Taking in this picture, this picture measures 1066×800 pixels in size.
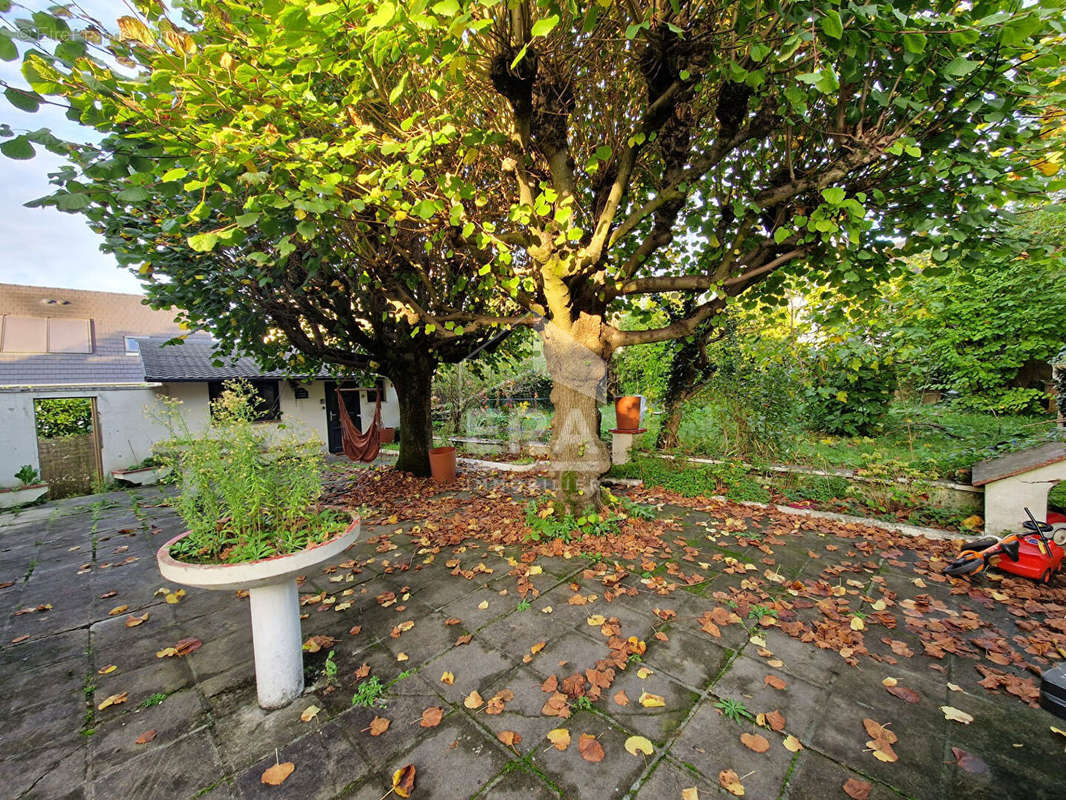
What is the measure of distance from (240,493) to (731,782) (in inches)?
104

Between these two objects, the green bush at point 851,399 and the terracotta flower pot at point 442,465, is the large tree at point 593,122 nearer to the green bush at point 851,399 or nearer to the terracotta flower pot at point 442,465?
the terracotta flower pot at point 442,465

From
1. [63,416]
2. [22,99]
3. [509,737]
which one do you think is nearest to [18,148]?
[22,99]

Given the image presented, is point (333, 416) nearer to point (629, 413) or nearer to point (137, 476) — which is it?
point (137, 476)

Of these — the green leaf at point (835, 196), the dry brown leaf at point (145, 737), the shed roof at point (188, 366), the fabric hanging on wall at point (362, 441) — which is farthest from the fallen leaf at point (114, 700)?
the shed roof at point (188, 366)

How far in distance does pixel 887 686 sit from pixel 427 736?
2.42m

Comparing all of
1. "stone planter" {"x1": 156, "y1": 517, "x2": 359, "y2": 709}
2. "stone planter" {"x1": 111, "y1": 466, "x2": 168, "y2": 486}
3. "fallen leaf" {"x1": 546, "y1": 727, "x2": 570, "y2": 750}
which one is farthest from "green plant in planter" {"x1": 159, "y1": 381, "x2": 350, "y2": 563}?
"stone planter" {"x1": 111, "y1": 466, "x2": 168, "y2": 486}

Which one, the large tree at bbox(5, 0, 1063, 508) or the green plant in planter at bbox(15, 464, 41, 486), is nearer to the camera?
the large tree at bbox(5, 0, 1063, 508)

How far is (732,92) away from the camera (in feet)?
11.0

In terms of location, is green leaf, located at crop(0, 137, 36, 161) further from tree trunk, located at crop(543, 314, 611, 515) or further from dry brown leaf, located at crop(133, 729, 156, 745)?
tree trunk, located at crop(543, 314, 611, 515)

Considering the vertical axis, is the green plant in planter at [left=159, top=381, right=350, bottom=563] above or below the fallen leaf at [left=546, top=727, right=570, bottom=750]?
above

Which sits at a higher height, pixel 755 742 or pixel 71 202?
pixel 71 202

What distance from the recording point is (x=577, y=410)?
449 centimetres

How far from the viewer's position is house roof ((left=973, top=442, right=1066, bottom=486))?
11.6 feet

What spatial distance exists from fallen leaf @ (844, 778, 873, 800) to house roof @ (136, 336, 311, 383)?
465 inches
